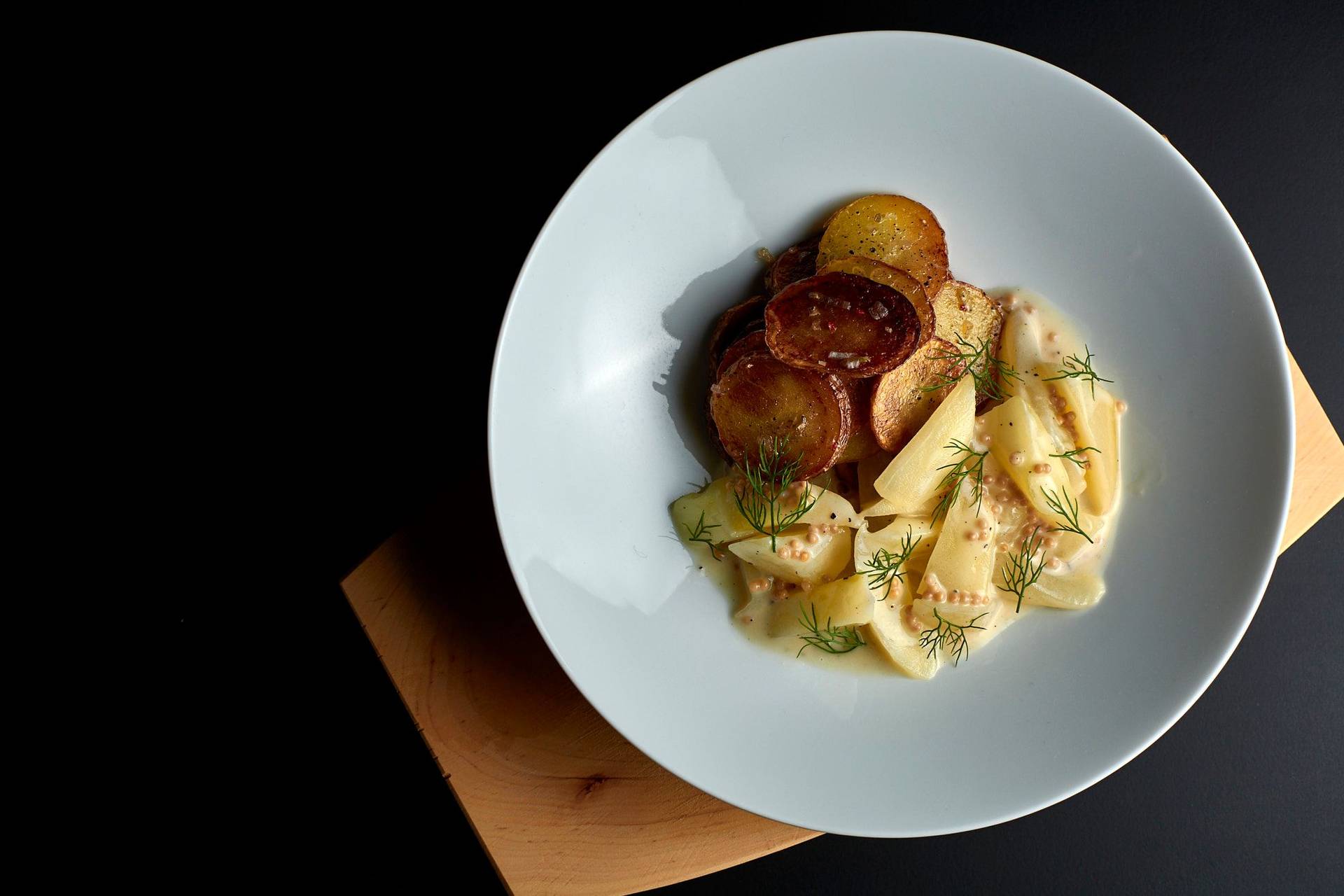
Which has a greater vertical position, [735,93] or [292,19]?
[292,19]

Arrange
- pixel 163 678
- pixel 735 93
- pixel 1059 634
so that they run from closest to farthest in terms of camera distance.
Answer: pixel 735 93 → pixel 1059 634 → pixel 163 678

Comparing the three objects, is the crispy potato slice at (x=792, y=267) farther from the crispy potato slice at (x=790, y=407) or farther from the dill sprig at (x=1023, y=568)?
the dill sprig at (x=1023, y=568)

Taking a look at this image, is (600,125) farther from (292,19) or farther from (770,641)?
(770,641)

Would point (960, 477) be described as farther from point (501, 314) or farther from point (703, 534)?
point (501, 314)

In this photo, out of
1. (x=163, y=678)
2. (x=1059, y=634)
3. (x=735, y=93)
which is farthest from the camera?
(x=163, y=678)

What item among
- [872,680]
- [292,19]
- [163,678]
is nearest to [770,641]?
[872,680]

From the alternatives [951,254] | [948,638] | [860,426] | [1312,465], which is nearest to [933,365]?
[860,426]

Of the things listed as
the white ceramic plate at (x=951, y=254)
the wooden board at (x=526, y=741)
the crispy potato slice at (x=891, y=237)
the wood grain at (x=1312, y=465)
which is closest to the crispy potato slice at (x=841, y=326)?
the crispy potato slice at (x=891, y=237)
